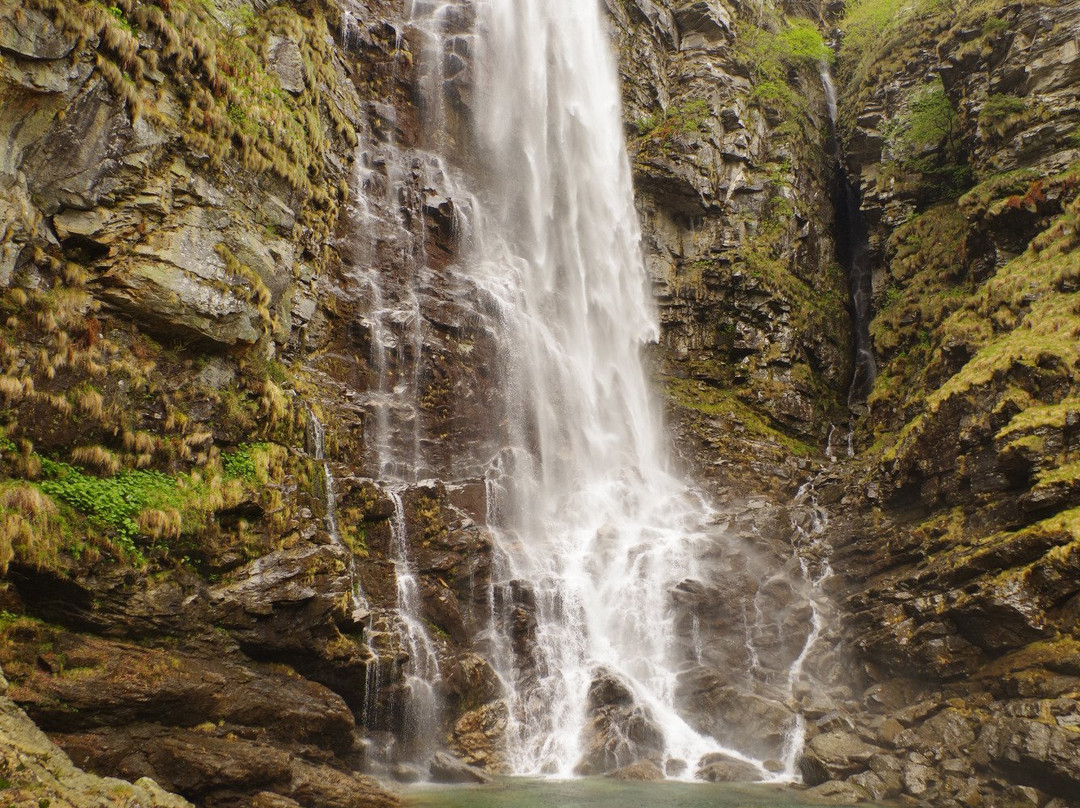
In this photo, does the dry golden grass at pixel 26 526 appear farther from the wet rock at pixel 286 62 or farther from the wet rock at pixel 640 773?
the wet rock at pixel 286 62

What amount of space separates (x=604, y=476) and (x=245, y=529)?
14021mm

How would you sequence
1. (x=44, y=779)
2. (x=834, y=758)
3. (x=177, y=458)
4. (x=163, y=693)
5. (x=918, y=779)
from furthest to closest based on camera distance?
(x=834, y=758)
(x=918, y=779)
(x=177, y=458)
(x=163, y=693)
(x=44, y=779)

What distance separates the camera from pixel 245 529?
39.6ft

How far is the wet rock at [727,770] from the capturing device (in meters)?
14.0

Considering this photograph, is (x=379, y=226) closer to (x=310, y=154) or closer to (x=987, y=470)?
(x=310, y=154)

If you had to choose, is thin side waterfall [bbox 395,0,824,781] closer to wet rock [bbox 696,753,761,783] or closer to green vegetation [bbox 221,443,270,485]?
wet rock [bbox 696,753,761,783]

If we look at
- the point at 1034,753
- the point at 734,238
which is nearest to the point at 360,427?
the point at 1034,753

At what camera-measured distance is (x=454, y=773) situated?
13.4 metres

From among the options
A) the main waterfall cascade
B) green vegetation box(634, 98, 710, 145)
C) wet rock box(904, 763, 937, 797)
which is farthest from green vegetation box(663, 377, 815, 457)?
wet rock box(904, 763, 937, 797)

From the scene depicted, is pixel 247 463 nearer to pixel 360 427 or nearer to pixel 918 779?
pixel 360 427

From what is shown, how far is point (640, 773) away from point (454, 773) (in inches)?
147

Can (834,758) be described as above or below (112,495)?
below

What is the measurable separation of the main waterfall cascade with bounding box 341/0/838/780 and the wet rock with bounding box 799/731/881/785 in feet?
2.80

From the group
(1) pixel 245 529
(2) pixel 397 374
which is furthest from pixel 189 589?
(2) pixel 397 374
